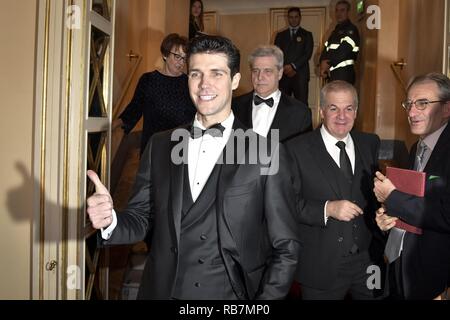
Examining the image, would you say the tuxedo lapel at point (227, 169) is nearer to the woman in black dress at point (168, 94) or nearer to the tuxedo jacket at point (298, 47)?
the woman in black dress at point (168, 94)

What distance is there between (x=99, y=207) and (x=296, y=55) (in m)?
6.98

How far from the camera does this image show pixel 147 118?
155 inches

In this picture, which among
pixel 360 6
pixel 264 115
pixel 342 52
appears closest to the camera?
pixel 264 115

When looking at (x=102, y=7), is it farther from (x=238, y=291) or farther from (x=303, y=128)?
(x=238, y=291)

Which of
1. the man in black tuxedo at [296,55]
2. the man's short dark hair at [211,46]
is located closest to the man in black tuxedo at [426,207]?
the man's short dark hair at [211,46]

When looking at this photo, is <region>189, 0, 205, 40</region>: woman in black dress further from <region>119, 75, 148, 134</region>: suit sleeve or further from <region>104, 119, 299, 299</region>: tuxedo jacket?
<region>104, 119, 299, 299</region>: tuxedo jacket

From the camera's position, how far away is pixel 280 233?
1976mm

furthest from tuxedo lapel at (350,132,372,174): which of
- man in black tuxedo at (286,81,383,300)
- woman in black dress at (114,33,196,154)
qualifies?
woman in black dress at (114,33,196,154)

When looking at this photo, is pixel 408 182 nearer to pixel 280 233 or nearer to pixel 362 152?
pixel 362 152

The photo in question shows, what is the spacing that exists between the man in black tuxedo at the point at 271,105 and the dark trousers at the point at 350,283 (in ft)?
3.75

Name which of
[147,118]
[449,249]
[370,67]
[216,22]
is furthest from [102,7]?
[216,22]

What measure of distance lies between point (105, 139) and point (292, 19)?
18.8 feet

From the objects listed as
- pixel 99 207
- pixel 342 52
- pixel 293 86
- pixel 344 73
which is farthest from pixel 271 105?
pixel 293 86

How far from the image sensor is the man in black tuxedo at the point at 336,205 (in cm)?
266
